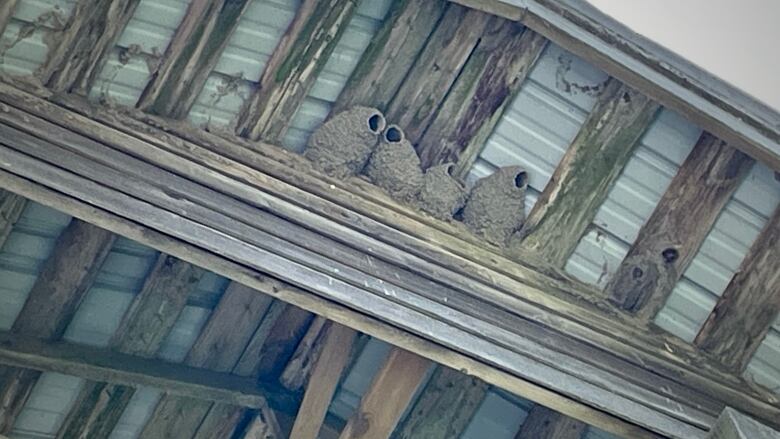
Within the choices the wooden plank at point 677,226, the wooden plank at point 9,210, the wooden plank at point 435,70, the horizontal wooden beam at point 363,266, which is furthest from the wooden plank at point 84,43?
the wooden plank at point 677,226

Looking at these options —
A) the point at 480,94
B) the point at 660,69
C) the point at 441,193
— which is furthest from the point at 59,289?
the point at 660,69

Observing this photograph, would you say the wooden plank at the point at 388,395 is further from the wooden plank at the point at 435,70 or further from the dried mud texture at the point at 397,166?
the wooden plank at the point at 435,70

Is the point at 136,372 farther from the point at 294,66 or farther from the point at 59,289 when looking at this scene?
the point at 294,66

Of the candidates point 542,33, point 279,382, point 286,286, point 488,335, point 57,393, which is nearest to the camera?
point 286,286

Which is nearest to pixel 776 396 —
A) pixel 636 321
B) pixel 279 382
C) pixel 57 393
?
pixel 636 321

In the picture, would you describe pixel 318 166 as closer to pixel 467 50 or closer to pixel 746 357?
pixel 467 50

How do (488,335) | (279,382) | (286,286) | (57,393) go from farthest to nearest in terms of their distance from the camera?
(279,382)
(57,393)
(488,335)
(286,286)
